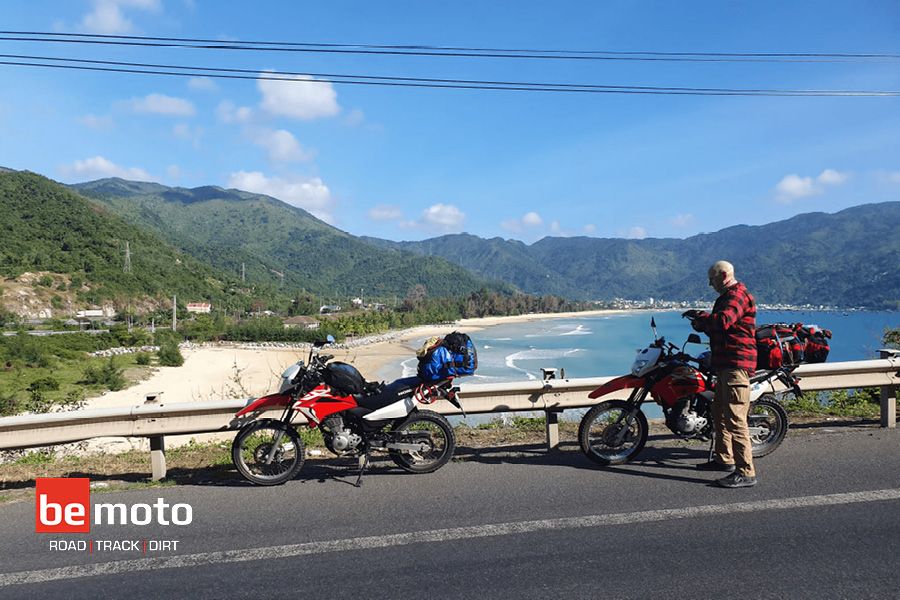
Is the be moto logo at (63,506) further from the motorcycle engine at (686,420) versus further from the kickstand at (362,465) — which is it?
the motorcycle engine at (686,420)

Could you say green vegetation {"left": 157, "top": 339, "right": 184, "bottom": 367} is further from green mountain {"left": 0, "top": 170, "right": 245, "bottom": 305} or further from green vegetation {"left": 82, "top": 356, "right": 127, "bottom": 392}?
green mountain {"left": 0, "top": 170, "right": 245, "bottom": 305}

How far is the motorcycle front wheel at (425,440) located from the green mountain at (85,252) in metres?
111

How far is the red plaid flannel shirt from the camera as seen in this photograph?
498cm

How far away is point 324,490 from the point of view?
497 centimetres

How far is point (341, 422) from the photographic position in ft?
17.7

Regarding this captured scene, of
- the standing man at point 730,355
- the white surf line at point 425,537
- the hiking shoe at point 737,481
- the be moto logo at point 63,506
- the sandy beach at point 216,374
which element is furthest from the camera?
the sandy beach at point 216,374

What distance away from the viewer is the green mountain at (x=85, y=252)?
10256 cm

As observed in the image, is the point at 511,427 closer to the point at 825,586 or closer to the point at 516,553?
the point at 516,553

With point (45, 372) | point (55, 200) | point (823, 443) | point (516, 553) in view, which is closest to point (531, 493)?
point (516, 553)

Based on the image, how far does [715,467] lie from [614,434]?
92 centimetres

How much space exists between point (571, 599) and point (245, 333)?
104195 mm

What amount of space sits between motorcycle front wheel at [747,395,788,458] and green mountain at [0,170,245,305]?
113 m

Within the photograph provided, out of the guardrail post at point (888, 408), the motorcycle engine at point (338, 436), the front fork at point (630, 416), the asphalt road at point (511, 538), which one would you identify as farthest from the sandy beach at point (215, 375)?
the guardrail post at point (888, 408)

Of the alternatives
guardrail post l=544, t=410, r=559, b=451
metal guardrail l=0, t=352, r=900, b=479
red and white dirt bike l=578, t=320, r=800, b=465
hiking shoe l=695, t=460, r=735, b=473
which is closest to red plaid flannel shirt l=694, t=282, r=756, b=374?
red and white dirt bike l=578, t=320, r=800, b=465
